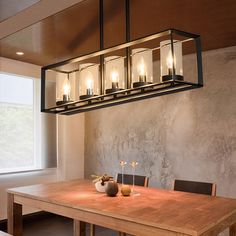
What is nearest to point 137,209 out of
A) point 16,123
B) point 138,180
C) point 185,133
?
point 138,180

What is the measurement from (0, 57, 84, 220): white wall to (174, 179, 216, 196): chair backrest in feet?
8.59

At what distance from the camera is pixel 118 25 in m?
3.17

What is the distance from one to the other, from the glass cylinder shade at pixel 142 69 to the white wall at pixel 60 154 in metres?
2.98

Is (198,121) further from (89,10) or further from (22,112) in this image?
(22,112)

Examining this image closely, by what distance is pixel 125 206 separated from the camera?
225cm

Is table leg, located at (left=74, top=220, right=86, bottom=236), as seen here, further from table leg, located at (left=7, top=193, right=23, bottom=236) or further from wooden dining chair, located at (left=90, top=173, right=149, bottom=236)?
table leg, located at (left=7, top=193, right=23, bottom=236)

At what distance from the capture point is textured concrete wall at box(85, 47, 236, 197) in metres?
3.86

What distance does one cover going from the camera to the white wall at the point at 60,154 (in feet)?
14.7

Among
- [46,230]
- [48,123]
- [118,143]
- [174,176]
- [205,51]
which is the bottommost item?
[46,230]

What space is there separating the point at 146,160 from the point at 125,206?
7.77ft

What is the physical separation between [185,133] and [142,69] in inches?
92.6

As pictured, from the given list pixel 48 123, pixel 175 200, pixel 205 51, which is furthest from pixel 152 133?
pixel 175 200

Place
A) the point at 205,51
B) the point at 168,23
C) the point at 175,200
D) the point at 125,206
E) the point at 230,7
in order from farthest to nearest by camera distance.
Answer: the point at 205,51 → the point at 168,23 → the point at 230,7 → the point at 175,200 → the point at 125,206

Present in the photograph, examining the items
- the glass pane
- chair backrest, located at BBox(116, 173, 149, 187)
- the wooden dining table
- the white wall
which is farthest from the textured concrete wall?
the wooden dining table
